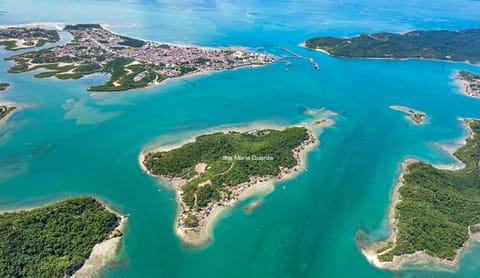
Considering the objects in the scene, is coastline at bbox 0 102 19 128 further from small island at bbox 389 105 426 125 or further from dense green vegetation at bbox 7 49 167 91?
small island at bbox 389 105 426 125

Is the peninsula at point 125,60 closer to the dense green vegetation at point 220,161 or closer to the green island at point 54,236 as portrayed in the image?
the dense green vegetation at point 220,161

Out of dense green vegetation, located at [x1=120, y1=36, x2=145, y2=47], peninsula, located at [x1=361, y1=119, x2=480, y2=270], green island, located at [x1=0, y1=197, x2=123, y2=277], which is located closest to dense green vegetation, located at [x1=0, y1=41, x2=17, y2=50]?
dense green vegetation, located at [x1=120, y1=36, x2=145, y2=47]

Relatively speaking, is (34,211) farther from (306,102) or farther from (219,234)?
(306,102)

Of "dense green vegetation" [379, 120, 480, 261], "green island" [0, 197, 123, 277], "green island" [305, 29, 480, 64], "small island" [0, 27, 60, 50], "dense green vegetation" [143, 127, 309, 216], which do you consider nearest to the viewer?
"green island" [0, 197, 123, 277]

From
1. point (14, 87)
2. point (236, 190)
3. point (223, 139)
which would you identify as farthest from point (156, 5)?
point (236, 190)

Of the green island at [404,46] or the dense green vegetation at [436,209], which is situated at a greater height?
the green island at [404,46]

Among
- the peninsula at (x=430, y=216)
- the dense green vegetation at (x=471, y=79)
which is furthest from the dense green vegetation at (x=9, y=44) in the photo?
the dense green vegetation at (x=471, y=79)

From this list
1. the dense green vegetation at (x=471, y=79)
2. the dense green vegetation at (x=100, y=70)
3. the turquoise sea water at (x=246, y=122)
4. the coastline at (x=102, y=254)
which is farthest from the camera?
the dense green vegetation at (x=471, y=79)
